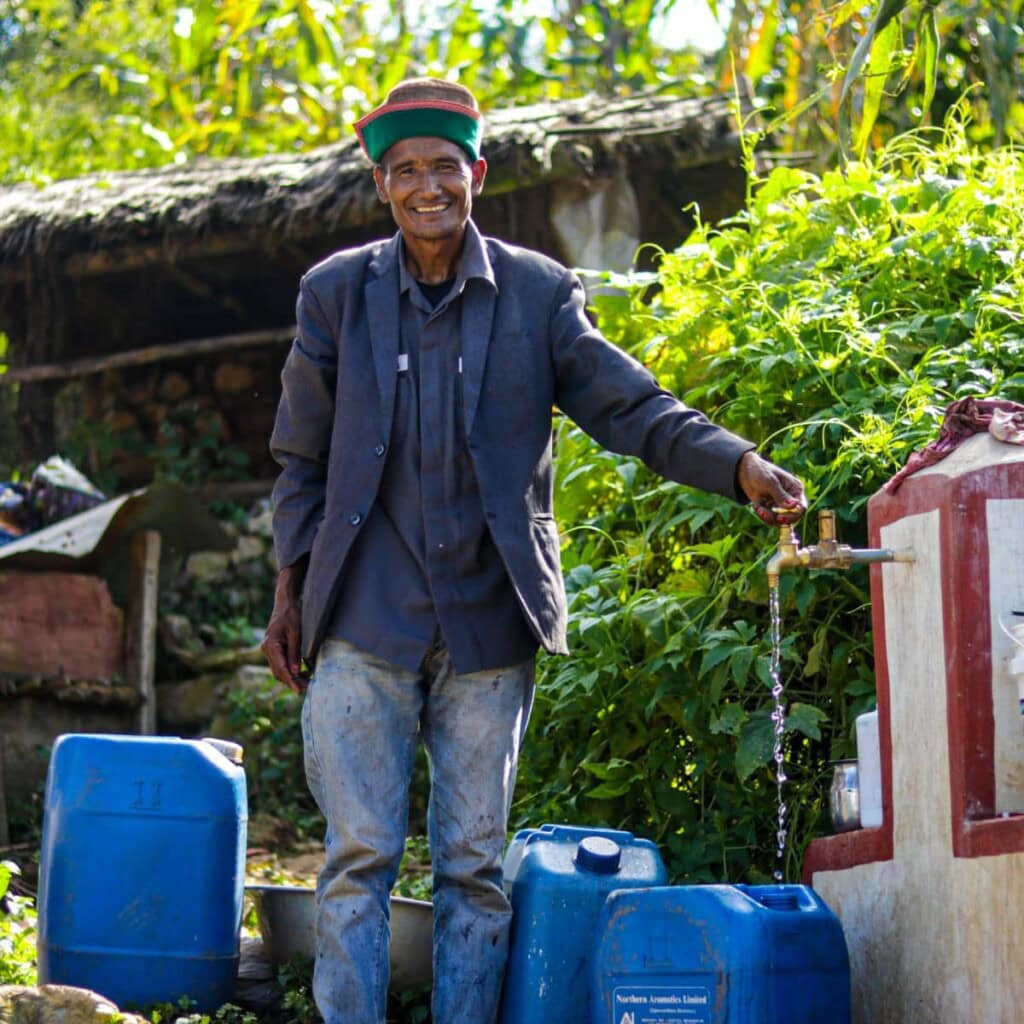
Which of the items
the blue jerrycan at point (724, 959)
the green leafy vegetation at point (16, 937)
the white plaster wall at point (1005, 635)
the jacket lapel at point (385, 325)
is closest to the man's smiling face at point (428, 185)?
the jacket lapel at point (385, 325)

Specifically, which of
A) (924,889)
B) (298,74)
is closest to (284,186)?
(298,74)

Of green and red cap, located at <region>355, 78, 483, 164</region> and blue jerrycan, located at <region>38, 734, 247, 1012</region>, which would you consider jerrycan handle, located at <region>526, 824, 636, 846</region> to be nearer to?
blue jerrycan, located at <region>38, 734, 247, 1012</region>

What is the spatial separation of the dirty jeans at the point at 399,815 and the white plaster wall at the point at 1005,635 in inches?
35.4

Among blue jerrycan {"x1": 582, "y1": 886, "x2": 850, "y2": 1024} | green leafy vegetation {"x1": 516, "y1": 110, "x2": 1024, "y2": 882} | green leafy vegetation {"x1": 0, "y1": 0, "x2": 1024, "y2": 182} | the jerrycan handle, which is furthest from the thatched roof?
blue jerrycan {"x1": 582, "y1": 886, "x2": 850, "y2": 1024}

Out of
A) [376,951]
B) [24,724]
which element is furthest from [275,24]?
[376,951]

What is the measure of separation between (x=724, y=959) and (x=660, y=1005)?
0.53 ft

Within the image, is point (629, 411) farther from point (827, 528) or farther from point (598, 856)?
point (598, 856)

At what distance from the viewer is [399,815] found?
314cm

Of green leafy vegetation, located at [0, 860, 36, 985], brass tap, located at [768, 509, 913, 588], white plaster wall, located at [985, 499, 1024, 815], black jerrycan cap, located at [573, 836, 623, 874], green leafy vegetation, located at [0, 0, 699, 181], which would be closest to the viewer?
white plaster wall, located at [985, 499, 1024, 815]

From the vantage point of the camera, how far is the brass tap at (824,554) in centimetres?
300

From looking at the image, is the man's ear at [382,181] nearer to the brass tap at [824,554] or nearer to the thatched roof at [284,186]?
the brass tap at [824,554]

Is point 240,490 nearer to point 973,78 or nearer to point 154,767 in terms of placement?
point 973,78

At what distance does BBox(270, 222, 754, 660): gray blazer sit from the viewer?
124 inches

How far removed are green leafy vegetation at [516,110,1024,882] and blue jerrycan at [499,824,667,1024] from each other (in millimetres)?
466
